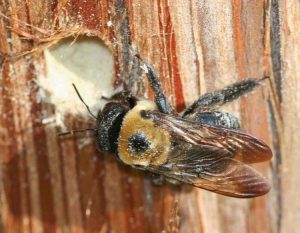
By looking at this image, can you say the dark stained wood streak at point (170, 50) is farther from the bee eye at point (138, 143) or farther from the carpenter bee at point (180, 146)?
the bee eye at point (138, 143)

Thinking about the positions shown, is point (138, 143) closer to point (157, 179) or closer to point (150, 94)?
point (150, 94)

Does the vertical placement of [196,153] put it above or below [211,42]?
below

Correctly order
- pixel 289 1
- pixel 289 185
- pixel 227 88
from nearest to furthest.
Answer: pixel 289 1
pixel 227 88
pixel 289 185

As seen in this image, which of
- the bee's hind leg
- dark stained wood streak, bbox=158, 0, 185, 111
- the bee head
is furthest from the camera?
the bee's hind leg

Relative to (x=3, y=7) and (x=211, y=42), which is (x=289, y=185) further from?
(x=3, y=7)

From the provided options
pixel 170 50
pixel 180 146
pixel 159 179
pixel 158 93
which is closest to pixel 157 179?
pixel 159 179

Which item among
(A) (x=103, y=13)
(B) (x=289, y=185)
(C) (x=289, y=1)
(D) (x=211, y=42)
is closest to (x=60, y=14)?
(A) (x=103, y=13)

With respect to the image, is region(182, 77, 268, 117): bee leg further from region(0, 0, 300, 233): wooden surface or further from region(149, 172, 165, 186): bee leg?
region(149, 172, 165, 186): bee leg

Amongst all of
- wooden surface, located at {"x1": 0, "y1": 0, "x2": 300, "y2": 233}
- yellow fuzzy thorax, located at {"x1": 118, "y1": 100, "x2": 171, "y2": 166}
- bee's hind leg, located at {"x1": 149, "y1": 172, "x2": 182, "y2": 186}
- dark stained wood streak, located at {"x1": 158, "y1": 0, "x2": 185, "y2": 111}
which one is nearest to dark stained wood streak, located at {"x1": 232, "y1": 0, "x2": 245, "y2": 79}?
wooden surface, located at {"x1": 0, "y1": 0, "x2": 300, "y2": 233}
